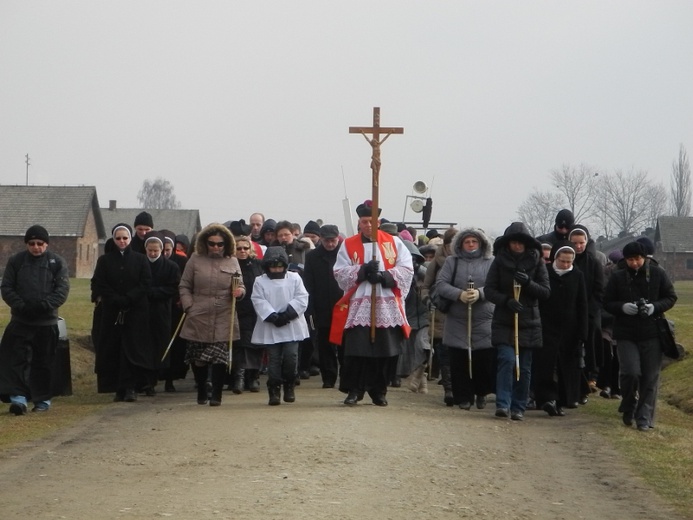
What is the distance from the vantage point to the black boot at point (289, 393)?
14.3 metres

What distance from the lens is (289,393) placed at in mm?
14367

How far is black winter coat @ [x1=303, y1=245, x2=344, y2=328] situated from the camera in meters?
17.3

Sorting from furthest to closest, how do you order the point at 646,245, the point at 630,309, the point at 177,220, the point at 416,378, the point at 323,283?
the point at 177,220, the point at 323,283, the point at 416,378, the point at 646,245, the point at 630,309

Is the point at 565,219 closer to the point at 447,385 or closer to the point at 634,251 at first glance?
the point at 447,385

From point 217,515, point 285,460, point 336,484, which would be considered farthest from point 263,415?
point 217,515

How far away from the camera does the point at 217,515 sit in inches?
320

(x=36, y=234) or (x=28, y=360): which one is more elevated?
(x=36, y=234)

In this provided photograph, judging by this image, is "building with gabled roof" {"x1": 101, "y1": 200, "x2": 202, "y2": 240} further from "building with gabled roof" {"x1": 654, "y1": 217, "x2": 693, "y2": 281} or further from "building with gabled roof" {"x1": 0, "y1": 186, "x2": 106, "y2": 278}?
"building with gabled roof" {"x1": 654, "y1": 217, "x2": 693, "y2": 281}

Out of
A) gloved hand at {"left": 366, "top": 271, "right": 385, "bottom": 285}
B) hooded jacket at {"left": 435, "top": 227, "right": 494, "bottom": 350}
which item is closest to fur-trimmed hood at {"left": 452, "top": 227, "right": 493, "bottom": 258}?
hooded jacket at {"left": 435, "top": 227, "right": 494, "bottom": 350}

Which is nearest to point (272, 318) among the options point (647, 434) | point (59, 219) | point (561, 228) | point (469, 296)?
point (469, 296)

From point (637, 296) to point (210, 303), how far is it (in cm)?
429

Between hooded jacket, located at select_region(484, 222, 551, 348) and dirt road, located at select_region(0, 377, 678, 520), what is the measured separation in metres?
0.89

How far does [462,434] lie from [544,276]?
2519mm

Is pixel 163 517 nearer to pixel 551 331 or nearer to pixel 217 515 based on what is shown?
pixel 217 515
